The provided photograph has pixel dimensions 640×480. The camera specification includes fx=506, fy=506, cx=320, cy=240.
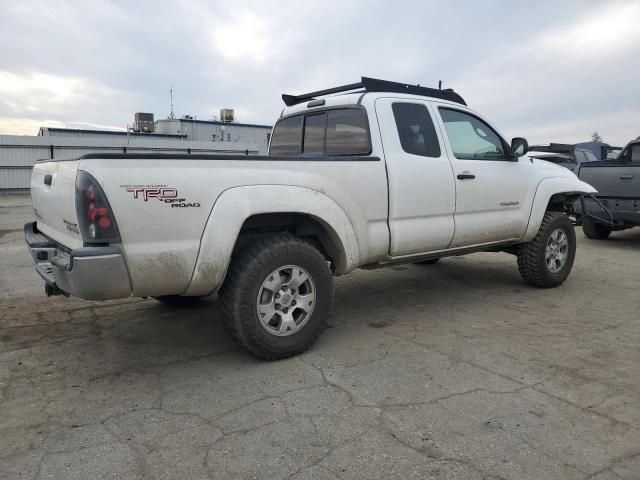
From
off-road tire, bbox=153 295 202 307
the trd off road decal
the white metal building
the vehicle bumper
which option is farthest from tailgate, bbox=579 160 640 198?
the white metal building

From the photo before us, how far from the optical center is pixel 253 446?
102 inches

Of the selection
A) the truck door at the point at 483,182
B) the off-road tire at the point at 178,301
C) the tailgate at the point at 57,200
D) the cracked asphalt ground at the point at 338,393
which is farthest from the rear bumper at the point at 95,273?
the truck door at the point at 483,182

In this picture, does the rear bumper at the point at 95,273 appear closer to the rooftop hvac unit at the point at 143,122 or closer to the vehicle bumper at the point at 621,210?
the vehicle bumper at the point at 621,210

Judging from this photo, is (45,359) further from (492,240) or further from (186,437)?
(492,240)

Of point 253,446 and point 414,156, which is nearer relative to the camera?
point 253,446

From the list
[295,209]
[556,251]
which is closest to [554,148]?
[556,251]

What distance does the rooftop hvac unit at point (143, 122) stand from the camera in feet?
112

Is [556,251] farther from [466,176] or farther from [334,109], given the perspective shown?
[334,109]

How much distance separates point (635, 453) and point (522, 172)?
3429mm

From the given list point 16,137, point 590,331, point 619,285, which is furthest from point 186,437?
point 16,137

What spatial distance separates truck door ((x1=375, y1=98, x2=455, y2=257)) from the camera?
422 cm

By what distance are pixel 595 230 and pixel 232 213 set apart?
893cm

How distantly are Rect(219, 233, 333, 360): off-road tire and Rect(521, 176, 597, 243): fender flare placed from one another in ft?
9.21

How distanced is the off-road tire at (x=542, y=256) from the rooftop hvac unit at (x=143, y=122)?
32.5 meters
